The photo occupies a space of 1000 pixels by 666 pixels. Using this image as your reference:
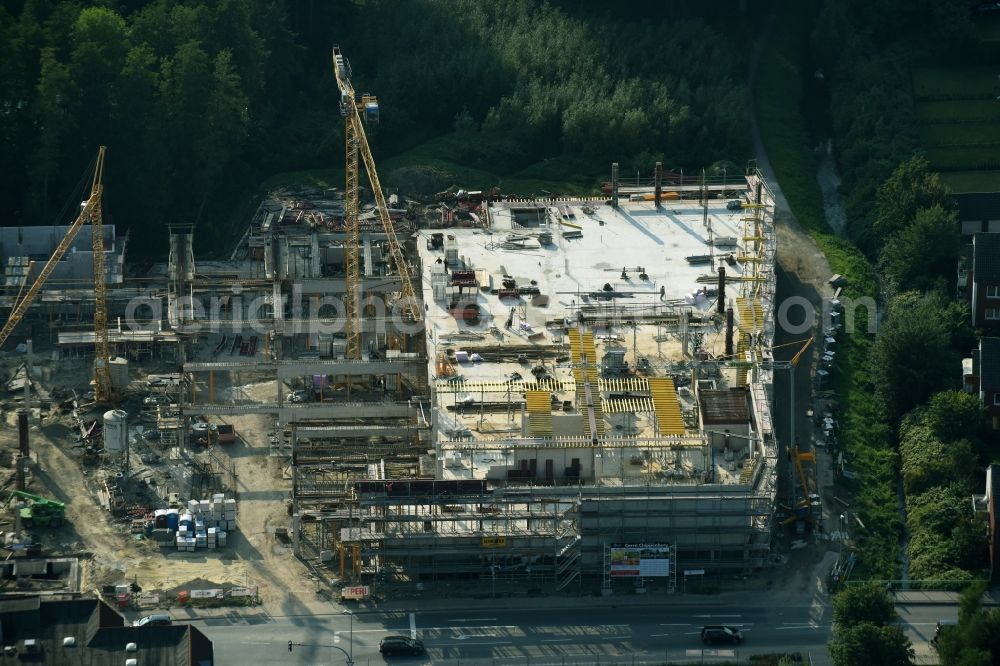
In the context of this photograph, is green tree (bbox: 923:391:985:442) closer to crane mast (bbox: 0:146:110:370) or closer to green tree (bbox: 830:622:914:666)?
green tree (bbox: 830:622:914:666)

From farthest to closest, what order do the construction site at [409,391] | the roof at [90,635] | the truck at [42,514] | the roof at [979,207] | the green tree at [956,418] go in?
the roof at [979,207] < the green tree at [956,418] < the truck at [42,514] < the construction site at [409,391] < the roof at [90,635]

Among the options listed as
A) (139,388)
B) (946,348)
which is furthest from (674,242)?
(139,388)

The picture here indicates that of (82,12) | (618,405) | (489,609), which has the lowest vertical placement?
(489,609)

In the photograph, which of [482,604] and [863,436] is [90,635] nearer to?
[482,604]

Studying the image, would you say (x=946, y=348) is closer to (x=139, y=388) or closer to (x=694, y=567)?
(x=694, y=567)

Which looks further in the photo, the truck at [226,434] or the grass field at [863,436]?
the truck at [226,434]

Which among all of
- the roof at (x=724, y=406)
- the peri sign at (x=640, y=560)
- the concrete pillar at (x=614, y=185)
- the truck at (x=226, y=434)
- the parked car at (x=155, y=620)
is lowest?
the parked car at (x=155, y=620)

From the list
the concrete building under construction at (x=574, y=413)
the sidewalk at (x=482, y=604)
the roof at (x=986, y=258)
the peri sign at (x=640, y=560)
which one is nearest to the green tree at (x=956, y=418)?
the concrete building under construction at (x=574, y=413)

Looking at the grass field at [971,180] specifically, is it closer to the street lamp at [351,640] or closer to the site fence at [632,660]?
the site fence at [632,660]
